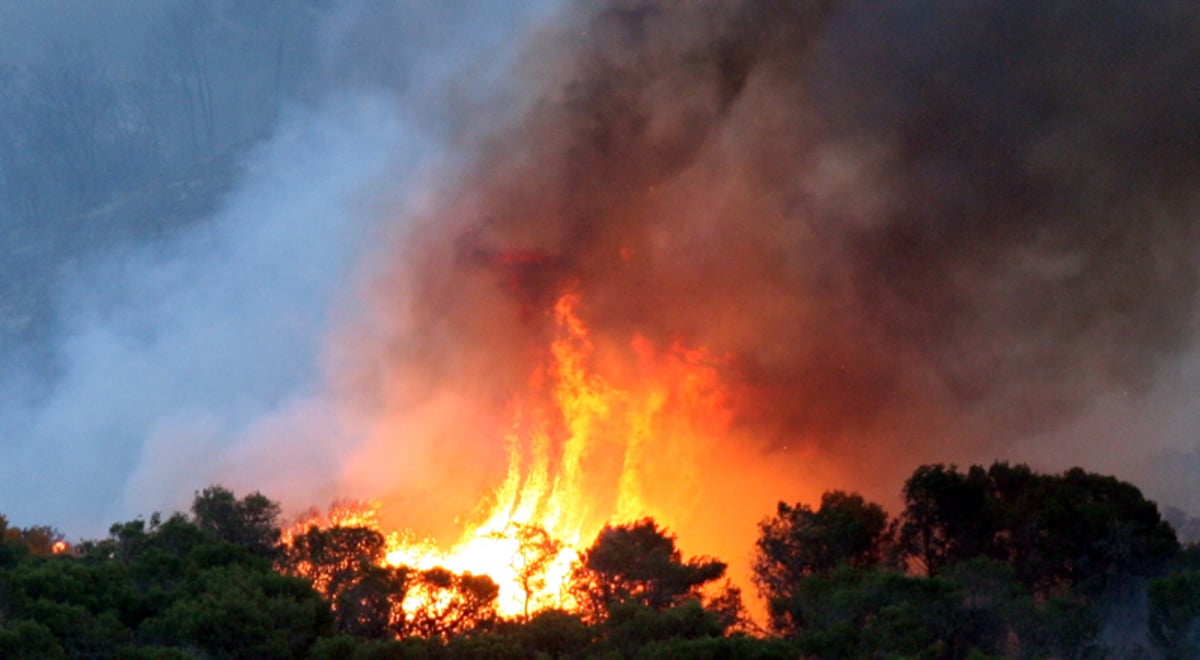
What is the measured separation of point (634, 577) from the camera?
28109 millimetres

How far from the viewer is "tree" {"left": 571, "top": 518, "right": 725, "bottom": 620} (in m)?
27.4

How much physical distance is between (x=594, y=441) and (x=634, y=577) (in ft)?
31.4

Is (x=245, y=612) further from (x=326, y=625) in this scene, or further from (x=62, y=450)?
(x=62, y=450)

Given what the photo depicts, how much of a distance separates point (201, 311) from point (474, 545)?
2484 centimetres

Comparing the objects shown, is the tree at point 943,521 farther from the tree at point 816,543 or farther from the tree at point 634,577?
the tree at point 634,577

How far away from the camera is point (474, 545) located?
34.3m

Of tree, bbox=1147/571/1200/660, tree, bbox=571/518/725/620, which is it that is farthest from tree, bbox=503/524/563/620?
tree, bbox=1147/571/1200/660

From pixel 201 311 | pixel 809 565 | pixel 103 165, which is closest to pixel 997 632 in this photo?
pixel 809 565

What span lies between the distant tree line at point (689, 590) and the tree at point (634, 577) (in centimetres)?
5

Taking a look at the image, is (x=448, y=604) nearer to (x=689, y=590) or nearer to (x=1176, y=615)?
(x=689, y=590)

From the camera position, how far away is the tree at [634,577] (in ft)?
89.9

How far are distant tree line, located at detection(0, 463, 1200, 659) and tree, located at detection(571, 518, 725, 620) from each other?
45 mm

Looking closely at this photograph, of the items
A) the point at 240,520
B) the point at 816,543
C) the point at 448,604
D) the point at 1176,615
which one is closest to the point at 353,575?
the point at 448,604

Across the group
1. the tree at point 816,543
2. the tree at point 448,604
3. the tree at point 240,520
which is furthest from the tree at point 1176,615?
the tree at point 240,520
